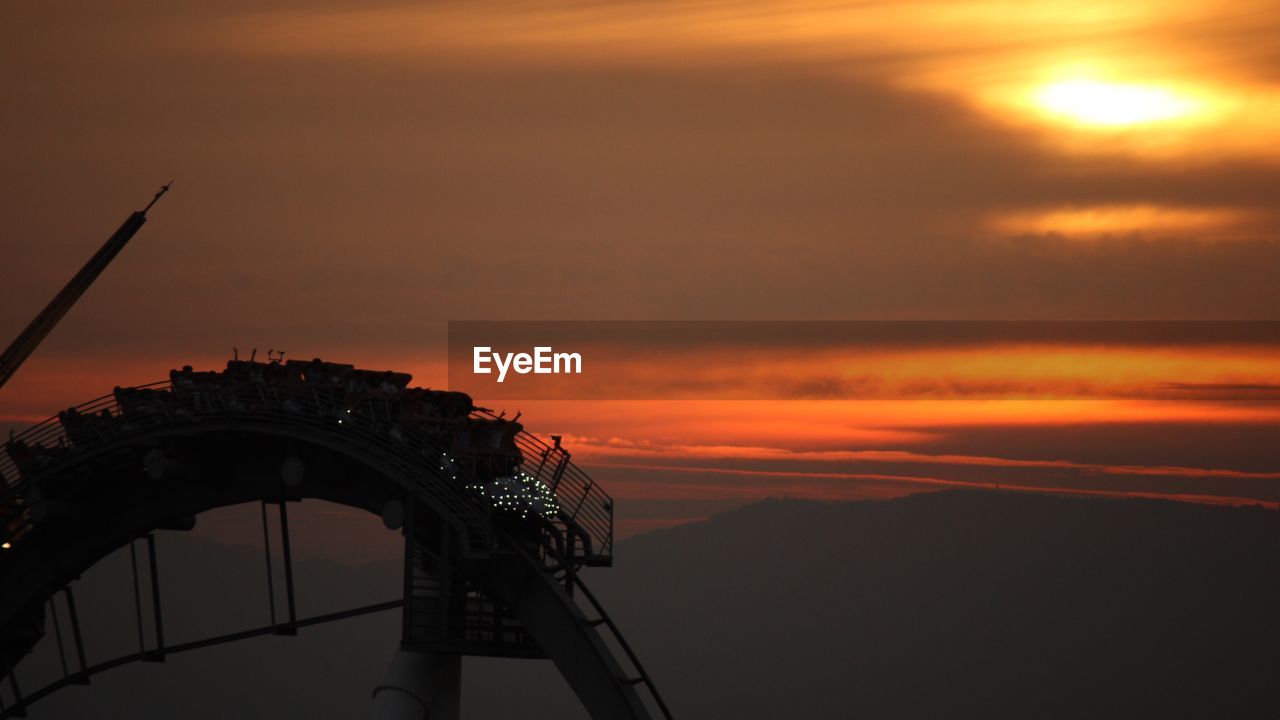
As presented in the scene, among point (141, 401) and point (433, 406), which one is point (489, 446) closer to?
point (433, 406)

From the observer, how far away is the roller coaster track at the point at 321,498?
5578 centimetres

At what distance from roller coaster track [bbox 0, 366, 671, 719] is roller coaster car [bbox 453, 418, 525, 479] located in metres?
0.28

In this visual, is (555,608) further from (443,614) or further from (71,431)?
(71,431)

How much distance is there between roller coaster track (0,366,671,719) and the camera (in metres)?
55.8

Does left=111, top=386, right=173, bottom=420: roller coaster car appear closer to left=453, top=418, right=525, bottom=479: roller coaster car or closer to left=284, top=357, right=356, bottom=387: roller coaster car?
left=284, top=357, right=356, bottom=387: roller coaster car

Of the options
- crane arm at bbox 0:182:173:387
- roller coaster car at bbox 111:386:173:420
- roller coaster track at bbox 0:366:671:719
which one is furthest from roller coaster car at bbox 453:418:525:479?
crane arm at bbox 0:182:173:387

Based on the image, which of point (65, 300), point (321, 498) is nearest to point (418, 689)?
point (321, 498)

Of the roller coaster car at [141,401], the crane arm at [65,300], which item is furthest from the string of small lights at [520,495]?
the crane arm at [65,300]

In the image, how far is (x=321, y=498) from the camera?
60969 millimetres

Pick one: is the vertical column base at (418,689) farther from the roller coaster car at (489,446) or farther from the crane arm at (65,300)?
the crane arm at (65,300)

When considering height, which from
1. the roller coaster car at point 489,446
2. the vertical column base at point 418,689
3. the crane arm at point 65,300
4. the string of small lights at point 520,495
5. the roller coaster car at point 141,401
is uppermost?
the crane arm at point 65,300

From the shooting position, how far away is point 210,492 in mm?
64375

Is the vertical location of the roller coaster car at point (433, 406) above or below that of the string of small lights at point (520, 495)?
above

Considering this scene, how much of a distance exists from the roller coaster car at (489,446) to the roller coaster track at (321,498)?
0.28 m
